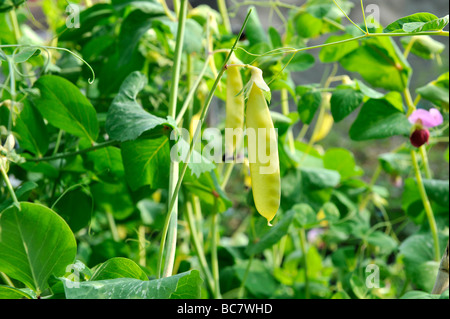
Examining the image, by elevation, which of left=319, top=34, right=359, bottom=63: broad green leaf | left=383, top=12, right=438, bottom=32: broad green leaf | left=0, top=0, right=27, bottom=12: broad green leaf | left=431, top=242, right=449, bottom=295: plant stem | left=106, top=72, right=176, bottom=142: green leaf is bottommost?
left=431, top=242, right=449, bottom=295: plant stem

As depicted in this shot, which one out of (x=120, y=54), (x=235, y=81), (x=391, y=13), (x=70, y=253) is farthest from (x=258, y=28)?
(x=391, y=13)

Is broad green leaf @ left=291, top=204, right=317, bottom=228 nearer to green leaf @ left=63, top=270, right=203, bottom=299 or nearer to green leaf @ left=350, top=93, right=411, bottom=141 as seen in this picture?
green leaf @ left=350, top=93, right=411, bottom=141

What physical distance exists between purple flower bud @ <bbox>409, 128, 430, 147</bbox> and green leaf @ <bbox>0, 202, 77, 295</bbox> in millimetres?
397

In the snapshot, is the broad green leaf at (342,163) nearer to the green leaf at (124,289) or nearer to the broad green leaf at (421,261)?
the broad green leaf at (421,261)

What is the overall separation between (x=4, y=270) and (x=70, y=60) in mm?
424

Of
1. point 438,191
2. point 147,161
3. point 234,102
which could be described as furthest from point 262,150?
point 438,191

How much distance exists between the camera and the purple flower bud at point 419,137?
54 centimetres

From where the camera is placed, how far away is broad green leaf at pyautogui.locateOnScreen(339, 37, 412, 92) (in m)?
0.62

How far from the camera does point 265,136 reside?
338 millimetres

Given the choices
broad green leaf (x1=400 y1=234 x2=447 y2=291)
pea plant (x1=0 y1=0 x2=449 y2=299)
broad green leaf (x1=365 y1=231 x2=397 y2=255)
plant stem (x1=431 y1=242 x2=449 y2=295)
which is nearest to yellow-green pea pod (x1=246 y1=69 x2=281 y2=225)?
pea plant (x1=0 y1=0 x2=449 y2=299)

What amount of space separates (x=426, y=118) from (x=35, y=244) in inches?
17.4

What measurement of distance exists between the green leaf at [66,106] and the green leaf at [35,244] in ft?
0.52

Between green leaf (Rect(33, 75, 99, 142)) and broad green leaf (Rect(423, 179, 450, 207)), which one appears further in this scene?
broad green leaf (Rect(423, 179, 450, 207))

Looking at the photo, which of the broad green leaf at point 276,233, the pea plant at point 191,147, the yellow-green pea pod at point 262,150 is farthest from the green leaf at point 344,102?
the yellow-green pea pod at point 262,150
